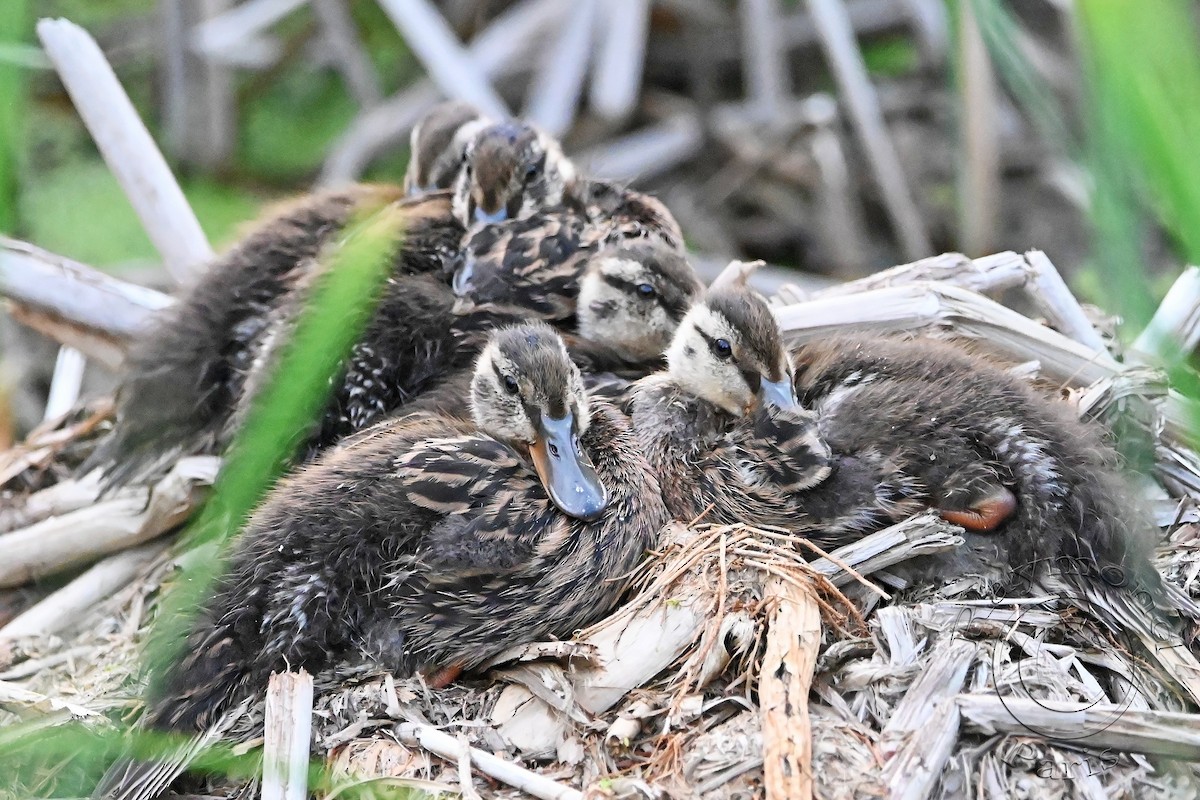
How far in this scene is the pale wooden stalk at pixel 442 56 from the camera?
511cm

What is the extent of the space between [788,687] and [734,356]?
0.82 metres

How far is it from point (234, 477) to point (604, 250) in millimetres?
2217

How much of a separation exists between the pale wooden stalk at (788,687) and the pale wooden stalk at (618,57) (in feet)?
11.6

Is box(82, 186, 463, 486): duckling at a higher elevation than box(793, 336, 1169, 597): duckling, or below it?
higher

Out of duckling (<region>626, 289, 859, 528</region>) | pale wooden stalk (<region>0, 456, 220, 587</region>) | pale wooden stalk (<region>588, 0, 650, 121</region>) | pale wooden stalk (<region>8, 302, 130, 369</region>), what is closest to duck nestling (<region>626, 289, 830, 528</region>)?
duckling (<region>626, 289, 859, 528</region>)

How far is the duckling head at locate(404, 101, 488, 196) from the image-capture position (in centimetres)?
353

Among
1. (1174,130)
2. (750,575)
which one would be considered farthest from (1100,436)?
(1174,130)

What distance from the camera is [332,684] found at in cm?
239

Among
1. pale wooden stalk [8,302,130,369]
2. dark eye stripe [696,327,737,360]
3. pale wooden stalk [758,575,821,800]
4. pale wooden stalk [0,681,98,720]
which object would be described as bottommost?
pale wooden stalk [758,575,821,800]

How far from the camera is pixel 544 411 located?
247 cm

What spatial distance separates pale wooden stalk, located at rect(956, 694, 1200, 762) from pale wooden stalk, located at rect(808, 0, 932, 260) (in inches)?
142

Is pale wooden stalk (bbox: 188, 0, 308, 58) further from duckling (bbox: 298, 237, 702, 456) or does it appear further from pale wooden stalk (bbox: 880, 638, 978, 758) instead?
pale wooden stalk (bbox: 880, 638, 978, 758)

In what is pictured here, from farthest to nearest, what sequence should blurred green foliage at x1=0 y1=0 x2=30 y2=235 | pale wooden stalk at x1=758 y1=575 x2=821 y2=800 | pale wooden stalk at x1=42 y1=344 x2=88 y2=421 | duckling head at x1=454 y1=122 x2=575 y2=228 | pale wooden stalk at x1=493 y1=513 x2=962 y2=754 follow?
pale wooden stalk at x1=42 y1=344 x2=88 y2=421, duckling head at x1=454 y1=122 x2=575 y2=228, pale wooden stalk at x1=493 y1=513 x2=962 y2=754, pale wooden stalk at x1=758 y1=575 x2=821 y2=800, blurred green foliage at x1=0 y1=0 x2=30 y2=235

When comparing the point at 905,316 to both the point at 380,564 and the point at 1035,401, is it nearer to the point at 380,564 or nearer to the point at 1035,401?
the point at 1035,401
